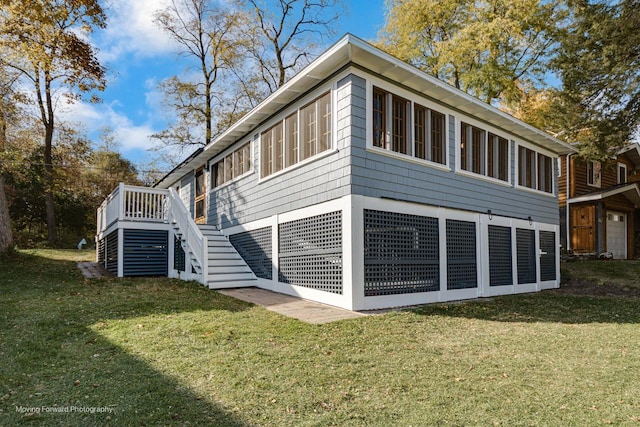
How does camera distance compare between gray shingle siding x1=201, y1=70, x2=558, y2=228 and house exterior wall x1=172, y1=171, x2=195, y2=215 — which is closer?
gray shingle siding x1=201, y1=70, x2=558, y2=228

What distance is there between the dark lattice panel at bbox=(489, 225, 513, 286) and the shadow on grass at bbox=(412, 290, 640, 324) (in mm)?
480

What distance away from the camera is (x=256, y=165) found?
403 inches

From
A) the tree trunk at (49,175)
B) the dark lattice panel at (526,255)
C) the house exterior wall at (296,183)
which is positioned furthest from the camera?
the tree trunk at (49,175)

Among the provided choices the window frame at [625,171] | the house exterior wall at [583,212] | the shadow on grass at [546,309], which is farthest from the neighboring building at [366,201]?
the window frame at [625,171]

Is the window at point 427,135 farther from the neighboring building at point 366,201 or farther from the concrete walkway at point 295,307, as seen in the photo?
the concrete walkway at point 295,307

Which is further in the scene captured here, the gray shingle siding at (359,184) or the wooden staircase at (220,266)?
the wooden staircase at (220,266)

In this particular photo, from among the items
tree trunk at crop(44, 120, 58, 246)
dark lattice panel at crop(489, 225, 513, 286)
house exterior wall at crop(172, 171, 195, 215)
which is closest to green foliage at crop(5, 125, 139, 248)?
tree trunk at crop(44, 120, 58, 246)

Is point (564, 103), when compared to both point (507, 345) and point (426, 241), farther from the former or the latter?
point (507, 345)

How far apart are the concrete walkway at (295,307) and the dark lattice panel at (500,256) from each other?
15.8 ft

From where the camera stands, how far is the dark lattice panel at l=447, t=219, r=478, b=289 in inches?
333

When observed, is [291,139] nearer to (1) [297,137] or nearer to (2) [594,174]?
(1) [297,137]

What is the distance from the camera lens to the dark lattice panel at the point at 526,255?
34.5 feet

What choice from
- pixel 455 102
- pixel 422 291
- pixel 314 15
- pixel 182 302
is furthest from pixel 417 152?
pixel 314 15

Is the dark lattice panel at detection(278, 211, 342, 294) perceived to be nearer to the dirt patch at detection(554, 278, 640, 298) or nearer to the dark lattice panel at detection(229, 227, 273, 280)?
the dark lattice panel at detection(229, 227, 273, 280)
